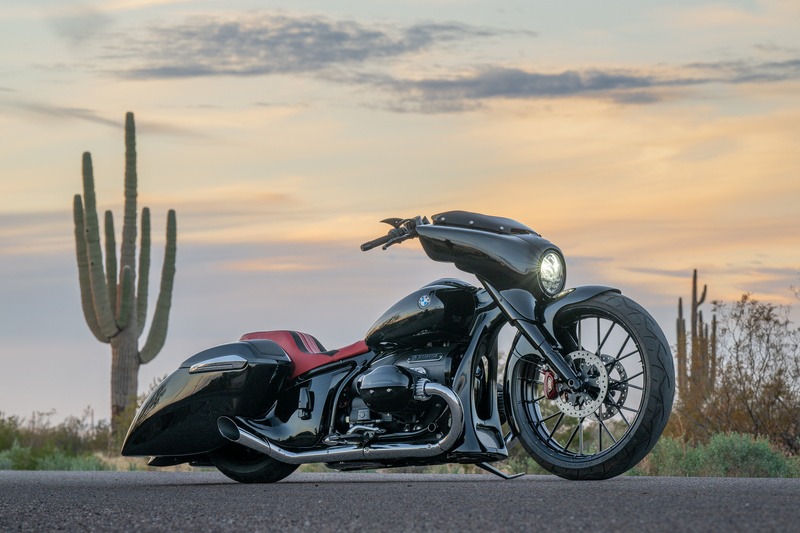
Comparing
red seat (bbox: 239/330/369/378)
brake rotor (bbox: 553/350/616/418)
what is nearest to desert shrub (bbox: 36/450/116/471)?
red seat (bbox: 239/330/369/378)

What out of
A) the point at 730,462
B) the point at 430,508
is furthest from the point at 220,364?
the point at 730,462

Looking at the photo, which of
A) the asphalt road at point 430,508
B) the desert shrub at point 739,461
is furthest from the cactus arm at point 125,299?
the asphalt road at point 430,508

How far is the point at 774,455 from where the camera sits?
10.8 m

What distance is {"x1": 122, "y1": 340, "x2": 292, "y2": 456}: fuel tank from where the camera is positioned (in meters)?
8.12

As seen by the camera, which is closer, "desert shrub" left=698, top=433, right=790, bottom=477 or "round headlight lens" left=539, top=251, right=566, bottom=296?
"round headlight lens" left=539, top=251, right=566, bottom=296

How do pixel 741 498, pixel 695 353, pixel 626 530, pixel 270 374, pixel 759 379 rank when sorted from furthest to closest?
pixel 695 353 < pixel 759 379 < pixel 270 374 < pixel 741 498 < pixel 626 530

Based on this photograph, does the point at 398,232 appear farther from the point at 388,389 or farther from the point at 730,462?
the point at 730,462

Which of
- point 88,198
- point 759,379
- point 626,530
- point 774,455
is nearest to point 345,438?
point 626,530

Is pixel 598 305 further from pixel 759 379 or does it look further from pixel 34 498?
pixel 759 379

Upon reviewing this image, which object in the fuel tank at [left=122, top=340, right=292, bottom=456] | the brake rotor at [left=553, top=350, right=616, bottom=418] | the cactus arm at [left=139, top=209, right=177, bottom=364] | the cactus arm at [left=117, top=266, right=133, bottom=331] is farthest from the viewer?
the cactus arm at [left=139, top=209, right=177, bottom=364]

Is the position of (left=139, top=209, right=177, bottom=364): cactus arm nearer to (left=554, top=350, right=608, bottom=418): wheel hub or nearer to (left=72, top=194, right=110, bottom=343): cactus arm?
(left=72, top=194, right=110, bottom=343): cactus arm

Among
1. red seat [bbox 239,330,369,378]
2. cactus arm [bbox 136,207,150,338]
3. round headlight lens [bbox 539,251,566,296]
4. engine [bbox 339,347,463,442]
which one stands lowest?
engine [bbox 339,347,463,442]

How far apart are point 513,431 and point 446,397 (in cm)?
56

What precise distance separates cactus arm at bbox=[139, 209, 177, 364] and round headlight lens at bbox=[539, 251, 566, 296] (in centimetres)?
1685
